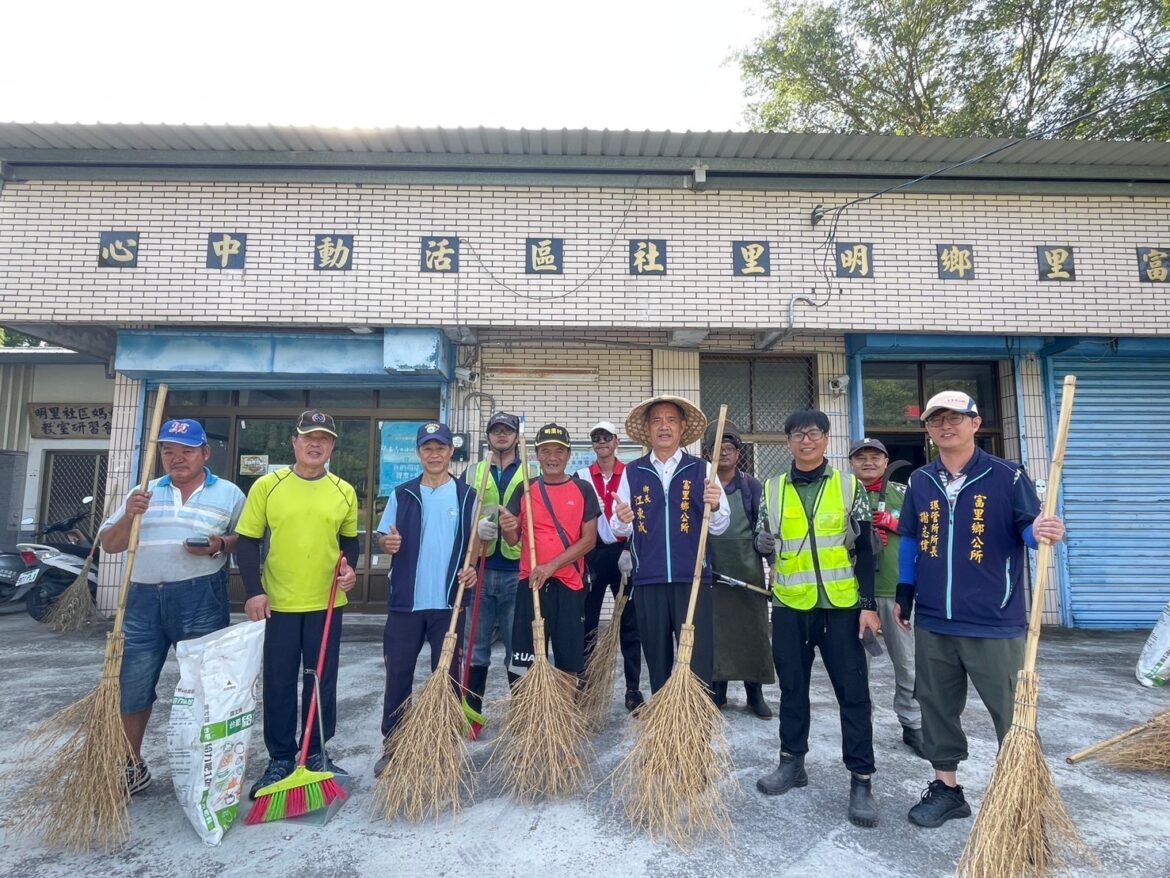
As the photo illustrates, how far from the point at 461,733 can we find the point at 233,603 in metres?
5.20

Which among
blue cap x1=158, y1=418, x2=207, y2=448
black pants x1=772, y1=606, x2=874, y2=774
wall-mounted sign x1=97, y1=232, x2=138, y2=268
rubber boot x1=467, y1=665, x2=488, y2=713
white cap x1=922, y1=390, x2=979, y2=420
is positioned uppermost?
wall-mounted sign x1=97, y1=232, x2=138, y2=268

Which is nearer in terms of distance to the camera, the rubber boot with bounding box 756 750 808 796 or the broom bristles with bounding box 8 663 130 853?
the broom bristles with bounding box 8 663 130 853

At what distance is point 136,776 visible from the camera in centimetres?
273

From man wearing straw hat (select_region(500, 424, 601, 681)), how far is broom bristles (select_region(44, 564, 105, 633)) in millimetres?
5355

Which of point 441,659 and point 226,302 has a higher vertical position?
point 226,302

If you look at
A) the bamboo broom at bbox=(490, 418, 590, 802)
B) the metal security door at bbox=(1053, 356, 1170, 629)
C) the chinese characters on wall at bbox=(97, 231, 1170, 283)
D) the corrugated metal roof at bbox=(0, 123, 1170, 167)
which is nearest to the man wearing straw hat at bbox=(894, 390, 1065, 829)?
the bamboo broom at bbox=(490, 418, 590, 802)

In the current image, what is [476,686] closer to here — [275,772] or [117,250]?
[275,772]

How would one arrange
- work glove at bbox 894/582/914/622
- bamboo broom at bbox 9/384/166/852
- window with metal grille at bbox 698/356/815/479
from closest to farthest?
bamboo broom at bbox 9/384/166/852 < work glove at bbox 894/582/914/622 < window with metal grille at bbox 698/356/815/479

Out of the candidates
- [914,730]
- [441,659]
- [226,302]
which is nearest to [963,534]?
[914,730]

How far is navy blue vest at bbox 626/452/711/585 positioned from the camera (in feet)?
9.48

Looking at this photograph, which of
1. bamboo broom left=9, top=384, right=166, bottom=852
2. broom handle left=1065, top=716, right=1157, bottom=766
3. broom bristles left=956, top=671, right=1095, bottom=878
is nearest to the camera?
broom bristles left=956, top=671, right=1095, bottom=878

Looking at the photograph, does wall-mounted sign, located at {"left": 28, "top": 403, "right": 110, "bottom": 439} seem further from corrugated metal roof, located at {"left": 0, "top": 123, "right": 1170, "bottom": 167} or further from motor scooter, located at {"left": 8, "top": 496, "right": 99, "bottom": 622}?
corrugated metal roof, located at {"left": 0, "top": 123, "right": 1170, "bottom": 167}

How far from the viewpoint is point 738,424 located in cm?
694

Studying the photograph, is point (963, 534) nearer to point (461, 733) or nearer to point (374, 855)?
point (461, 733)
